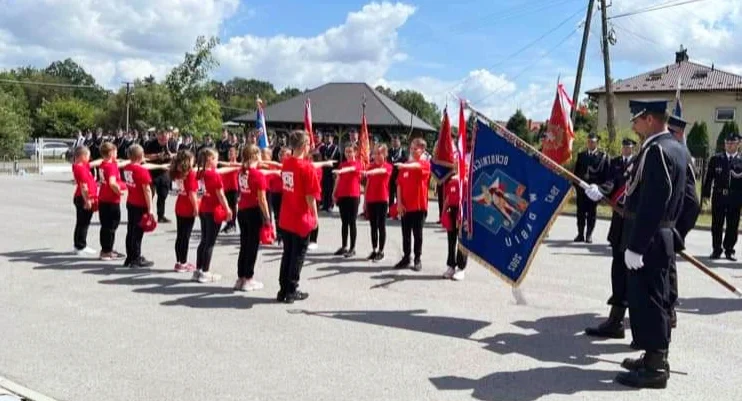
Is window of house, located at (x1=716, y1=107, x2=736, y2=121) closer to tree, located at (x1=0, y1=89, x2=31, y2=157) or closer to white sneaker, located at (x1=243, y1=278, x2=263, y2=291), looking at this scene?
tree, located at (x1=0, y1=89, x2=31, y2=157)

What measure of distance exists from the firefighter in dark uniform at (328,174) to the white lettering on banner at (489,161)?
9659 millimetres

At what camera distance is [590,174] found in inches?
538

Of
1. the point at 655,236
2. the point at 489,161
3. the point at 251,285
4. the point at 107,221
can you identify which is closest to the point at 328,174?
the point at 107,221

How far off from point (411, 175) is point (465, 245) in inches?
90.8

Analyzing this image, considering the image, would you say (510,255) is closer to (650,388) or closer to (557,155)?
(650,388)


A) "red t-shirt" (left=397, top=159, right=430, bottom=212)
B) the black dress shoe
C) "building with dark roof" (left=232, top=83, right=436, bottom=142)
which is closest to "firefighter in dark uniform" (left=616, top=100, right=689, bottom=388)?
"red t-shirt" (left=397, top=159, right=430, bottom=212)

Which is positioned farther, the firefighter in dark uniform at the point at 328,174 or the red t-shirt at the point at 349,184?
the firefighter in dark uniform at the point at 328,174

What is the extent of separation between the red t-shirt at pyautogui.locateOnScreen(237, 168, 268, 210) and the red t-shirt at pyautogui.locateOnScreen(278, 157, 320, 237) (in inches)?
22.8

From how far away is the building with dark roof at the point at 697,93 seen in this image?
48438mm

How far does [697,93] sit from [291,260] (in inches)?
1948

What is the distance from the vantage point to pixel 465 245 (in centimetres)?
763

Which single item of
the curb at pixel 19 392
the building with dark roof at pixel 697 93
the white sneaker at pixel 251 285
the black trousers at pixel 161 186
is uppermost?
the building with dark roof at pixel 697 93

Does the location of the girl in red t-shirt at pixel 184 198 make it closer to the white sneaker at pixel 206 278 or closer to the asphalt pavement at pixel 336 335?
the asphalt pavement at pixel 336 335

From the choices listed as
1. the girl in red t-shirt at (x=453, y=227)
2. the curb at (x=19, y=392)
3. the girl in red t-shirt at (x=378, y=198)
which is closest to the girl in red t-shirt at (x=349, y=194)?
the girl in red t-shirt at (x=378, y=198)
